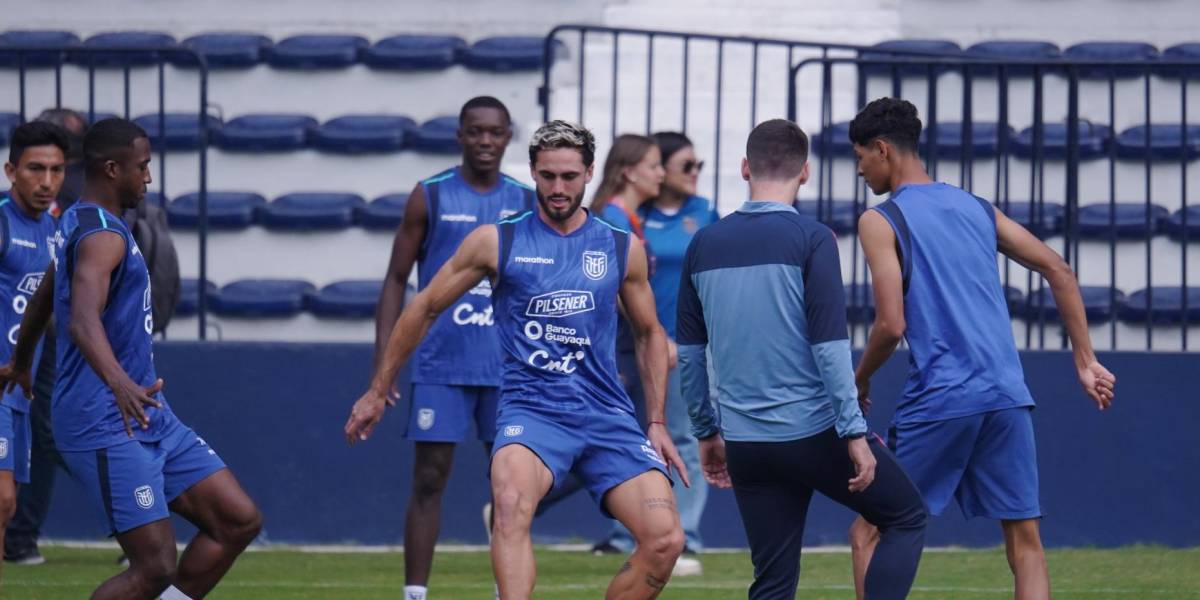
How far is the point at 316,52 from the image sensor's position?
1345 cm

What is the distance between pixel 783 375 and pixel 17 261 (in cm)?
374

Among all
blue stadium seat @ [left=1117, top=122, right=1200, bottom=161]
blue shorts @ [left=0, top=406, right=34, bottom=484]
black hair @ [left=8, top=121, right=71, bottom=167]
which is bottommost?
blue shorts @ [left=0, top=406, right=34, bottom=484]

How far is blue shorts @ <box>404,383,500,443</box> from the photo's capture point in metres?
7.73

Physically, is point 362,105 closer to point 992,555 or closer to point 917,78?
point 917,78

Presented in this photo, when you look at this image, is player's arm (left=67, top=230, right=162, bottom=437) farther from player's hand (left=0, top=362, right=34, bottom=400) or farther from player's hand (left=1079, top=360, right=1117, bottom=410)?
player's hand (left=1079, top=360, right=1117, bottom=410)

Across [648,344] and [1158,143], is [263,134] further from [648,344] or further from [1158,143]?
[648,344]

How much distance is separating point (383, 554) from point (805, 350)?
4.51m

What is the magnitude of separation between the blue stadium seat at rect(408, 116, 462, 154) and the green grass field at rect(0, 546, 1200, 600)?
3.95 meters

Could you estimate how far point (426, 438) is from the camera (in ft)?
25.3

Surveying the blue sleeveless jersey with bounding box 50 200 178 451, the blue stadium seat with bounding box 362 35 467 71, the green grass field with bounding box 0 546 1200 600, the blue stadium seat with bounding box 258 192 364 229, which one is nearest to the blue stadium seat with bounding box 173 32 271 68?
the blue stadium seat with bounding box 362 35 467 71

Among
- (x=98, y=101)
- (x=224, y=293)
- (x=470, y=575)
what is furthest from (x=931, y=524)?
(x=98, y=101)

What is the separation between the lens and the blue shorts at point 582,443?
6250 millimetres

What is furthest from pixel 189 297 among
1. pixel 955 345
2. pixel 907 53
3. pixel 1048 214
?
pixel 955 345

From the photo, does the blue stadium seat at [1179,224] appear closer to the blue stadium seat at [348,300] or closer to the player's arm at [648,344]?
the blue stadium seat at [348,300]
